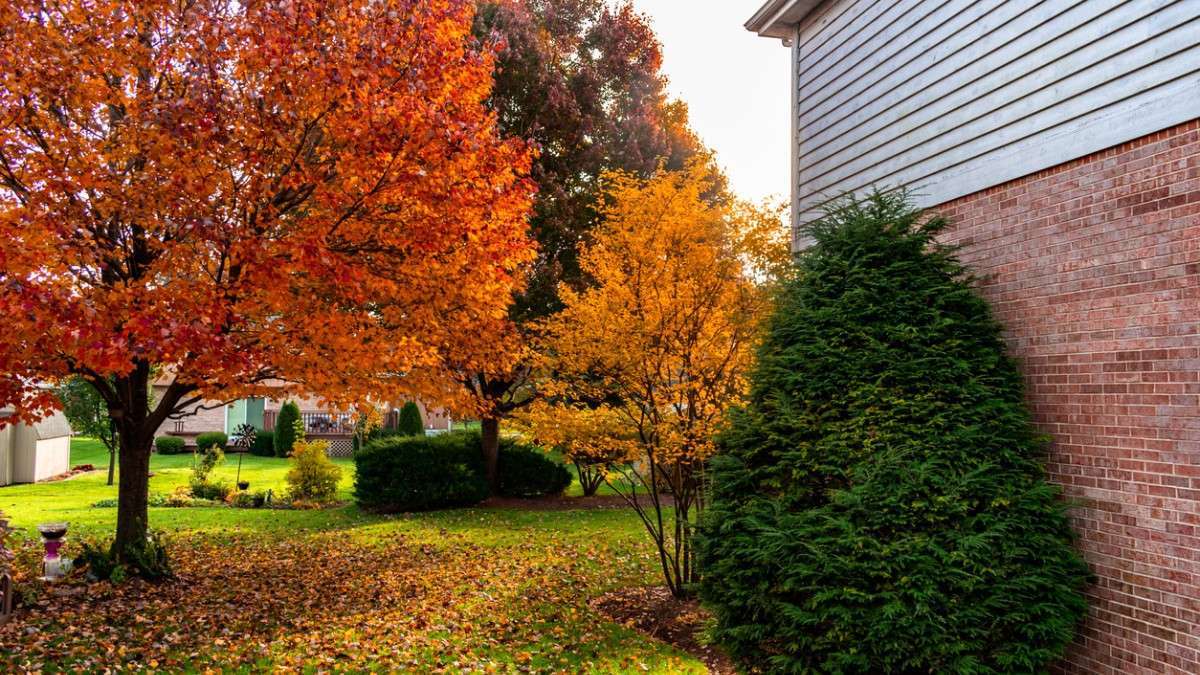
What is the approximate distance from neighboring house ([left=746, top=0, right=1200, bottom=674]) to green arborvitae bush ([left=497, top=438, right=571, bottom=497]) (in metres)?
12.7

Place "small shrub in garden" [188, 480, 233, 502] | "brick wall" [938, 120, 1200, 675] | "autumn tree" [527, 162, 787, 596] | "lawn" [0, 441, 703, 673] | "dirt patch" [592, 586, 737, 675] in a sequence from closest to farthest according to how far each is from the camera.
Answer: "brick wall" [938, 120, 1200, 675]
"lawn" [0, 441, 703, 673]
"dirt patch" [592, 586, 737, 675]
"autumn tree" [527, 162, 787, 596]
"small shrub in garden" [188, 480, 233, 502]

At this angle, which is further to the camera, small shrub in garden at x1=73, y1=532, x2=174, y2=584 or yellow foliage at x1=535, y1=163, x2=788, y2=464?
small shrub in garden at x1=73, y1=532, x2=174, y2=584

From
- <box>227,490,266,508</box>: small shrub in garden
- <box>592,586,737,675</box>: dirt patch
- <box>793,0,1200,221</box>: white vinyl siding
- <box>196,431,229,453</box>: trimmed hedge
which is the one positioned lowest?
<box>592,586,737,675</box>: dirt patch

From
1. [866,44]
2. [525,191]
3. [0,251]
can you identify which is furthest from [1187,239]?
[0,251]

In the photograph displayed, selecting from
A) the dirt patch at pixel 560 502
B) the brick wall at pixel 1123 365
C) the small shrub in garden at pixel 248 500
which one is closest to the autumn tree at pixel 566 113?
the dirt patch at pixel 560 502

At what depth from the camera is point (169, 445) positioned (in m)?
29.9

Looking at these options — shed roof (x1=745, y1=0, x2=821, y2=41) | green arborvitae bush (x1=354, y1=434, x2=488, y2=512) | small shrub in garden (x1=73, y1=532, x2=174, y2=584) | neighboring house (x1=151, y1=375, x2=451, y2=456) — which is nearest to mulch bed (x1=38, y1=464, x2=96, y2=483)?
neighboring house (x1=151, y1=375, x2=451, y2=456)

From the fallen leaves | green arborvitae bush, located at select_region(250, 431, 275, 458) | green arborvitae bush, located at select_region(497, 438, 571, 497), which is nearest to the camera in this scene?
the fallen leaves

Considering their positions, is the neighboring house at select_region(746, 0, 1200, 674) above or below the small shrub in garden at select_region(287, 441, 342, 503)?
above

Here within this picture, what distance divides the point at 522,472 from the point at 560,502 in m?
1.11

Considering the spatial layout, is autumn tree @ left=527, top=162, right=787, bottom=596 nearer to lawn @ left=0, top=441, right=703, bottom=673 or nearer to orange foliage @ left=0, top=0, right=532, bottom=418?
orange foliage @ left=0, top=0, right=532, bottom=418

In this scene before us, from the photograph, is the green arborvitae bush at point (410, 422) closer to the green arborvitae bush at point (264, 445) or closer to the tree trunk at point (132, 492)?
the green arborvitae bush at point (264, 445)

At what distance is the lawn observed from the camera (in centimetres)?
646

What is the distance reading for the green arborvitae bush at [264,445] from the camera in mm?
29562
